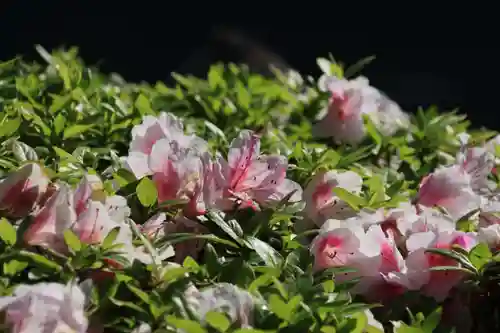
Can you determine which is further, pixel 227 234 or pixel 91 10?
pixel 91 10

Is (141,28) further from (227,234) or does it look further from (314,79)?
(227,234)

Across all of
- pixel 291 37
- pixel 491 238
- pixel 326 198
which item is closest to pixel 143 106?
pixel 326 198

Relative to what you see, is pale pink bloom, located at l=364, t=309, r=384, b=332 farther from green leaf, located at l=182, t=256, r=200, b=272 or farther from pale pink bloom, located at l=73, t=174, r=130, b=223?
pale pink bloom, located at l=73, t=174, r=130, b=223

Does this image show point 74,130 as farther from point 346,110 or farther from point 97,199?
point 346,110

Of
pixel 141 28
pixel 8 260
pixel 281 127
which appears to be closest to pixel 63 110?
pixel 281 127

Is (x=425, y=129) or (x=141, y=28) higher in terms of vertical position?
(x=425, y=129)

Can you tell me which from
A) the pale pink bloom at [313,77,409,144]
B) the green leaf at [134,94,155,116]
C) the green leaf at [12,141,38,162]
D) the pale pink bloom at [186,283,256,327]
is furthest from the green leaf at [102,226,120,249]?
the pale pink bloom at [313,77,409,144]
